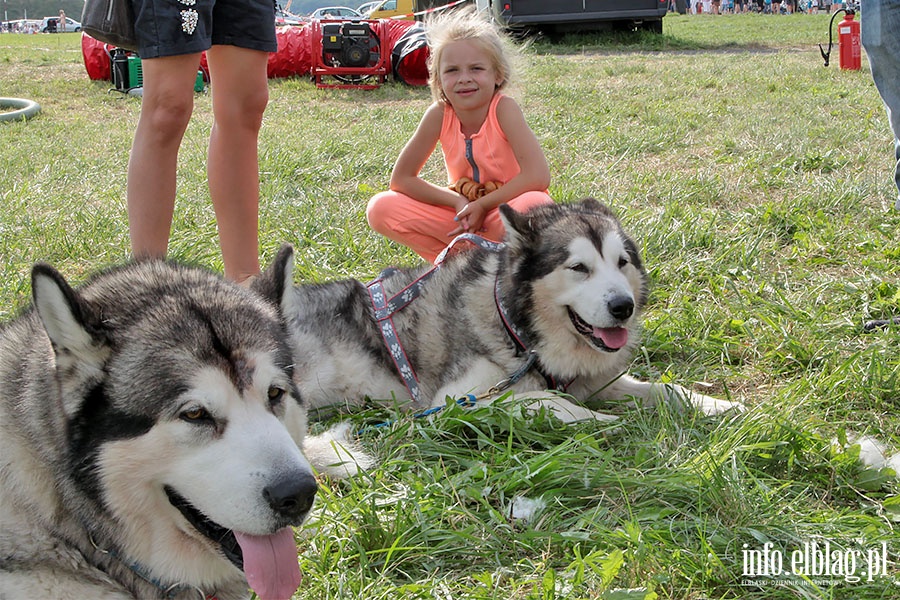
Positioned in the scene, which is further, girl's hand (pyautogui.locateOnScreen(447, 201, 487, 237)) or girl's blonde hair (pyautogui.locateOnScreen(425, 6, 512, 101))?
girl's blonde hair (pyautogui.locateOnScreen(425, 6, 512, 101))

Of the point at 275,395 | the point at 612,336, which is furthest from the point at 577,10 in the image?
the point at 275,395

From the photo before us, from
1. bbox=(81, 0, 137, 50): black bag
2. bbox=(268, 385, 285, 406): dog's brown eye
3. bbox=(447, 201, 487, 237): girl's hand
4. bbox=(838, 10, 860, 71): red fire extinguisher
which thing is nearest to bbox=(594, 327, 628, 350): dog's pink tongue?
bbox=(447, 201, 487, 237): girl's hand

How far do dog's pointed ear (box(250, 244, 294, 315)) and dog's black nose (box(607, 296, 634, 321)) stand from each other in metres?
1.45

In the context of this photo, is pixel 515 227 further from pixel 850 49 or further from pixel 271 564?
pixel 850 49

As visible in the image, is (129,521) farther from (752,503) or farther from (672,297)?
(672,297)

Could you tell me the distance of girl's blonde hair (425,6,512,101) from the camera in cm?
451

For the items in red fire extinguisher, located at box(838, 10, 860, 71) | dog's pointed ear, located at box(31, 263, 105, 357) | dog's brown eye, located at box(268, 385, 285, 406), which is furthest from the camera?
red fire extinguisher, located at box(838, 10, 860, 71)

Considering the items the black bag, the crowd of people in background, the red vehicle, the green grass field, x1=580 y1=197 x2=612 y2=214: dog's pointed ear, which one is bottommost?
the green grass field

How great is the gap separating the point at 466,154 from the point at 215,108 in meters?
1.45

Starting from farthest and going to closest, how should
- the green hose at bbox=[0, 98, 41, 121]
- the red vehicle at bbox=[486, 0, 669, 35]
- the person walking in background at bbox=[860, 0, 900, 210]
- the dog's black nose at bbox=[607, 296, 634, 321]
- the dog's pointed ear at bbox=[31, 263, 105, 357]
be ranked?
the red vehicle at bbox=[486, 0, 669, 35] → the green hose at bbox=[0, 98, 41, 121] → the person walking in background at bbox=[860, 0, 900, 210] → the dog's black nose at bbox=[607, 296, 634, 321] → the dog's pointed ear at bbox=[31, 263, 105, 357]

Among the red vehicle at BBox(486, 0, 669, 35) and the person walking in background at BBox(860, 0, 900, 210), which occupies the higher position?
the red vehicle at BBox(486, 0, 669, 35)

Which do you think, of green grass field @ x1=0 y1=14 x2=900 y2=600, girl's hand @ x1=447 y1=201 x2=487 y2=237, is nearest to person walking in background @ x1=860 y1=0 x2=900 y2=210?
green grass field @ x1=0 y1=14 x2=900 y2=600

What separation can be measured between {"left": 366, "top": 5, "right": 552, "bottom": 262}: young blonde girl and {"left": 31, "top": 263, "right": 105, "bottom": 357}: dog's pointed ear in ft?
9.03

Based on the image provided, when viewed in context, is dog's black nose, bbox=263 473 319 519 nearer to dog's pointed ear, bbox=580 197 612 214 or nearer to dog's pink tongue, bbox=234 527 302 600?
dog's pink tongue, bbox=234 527 302 600
